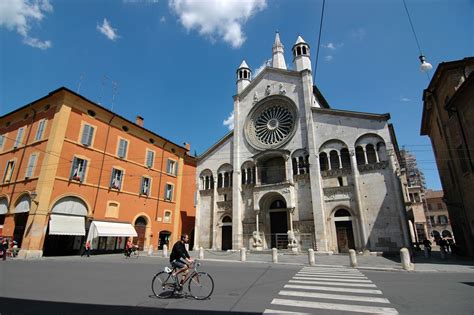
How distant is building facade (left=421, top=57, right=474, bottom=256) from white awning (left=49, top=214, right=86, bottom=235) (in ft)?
89.0

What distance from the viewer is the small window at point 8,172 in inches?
845

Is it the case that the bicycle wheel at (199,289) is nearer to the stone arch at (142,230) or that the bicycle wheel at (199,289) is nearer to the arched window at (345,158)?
the arched window at (345,158)

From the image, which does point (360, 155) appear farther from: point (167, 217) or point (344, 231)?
point (167, 217)

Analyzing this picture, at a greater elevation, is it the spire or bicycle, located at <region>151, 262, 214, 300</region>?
the spire

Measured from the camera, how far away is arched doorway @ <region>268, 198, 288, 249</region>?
78.2 ft

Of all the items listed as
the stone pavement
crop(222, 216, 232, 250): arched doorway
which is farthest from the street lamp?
crop(222, 216, 232, 250): arched doorway

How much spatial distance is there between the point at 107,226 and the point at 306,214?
17.1 meters

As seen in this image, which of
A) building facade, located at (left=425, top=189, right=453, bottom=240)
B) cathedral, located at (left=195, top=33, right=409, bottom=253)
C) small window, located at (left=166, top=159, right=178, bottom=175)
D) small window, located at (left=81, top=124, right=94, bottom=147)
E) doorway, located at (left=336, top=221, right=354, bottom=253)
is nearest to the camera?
cathedral, located at (left=195, top=33, right=409, bottom=253)

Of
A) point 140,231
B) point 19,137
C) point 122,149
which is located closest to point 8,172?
point 19,137

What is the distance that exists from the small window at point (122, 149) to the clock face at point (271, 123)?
12.5m

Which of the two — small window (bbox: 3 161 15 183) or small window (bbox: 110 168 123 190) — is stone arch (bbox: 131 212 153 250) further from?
small window (bbox: 3 161 15 183)

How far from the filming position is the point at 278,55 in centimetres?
3559

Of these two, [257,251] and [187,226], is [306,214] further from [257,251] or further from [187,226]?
[187,226]

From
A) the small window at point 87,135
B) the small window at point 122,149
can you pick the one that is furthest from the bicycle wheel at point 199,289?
the small window at point 122,149
